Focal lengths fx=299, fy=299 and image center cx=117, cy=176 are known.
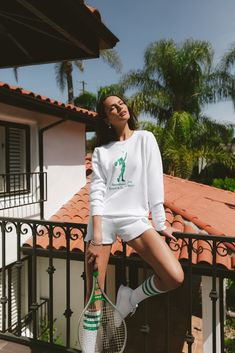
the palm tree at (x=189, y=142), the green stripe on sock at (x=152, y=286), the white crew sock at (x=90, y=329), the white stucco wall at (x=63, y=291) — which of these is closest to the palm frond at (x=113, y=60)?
the palm tree at (x=189, y=142)

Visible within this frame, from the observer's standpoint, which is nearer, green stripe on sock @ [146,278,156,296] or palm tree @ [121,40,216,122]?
green stripe on sock @ [146,278,156,296]

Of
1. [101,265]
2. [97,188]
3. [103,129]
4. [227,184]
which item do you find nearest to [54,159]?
[103,129]

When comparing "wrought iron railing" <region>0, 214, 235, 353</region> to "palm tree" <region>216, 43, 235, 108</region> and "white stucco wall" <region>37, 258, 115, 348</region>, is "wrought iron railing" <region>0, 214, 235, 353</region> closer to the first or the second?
"white stucco wall" <region>37, 258, 115, 348</region>

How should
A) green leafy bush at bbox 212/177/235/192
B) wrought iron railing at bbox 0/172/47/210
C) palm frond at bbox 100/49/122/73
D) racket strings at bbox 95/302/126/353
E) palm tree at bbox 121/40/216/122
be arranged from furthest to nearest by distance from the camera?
palm frond at bbox 100/49/122/73 → palm tree at bbox 121/40/216/122 → green leafy bush at bbox 212/177/235/192 → wrought iron railing at bbox 0/172/47/210 → racket strings at bbox 95/302/126/353

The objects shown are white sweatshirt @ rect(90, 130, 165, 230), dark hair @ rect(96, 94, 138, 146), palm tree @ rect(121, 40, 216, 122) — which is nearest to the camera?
white sweatshirt @ rect(90, 130, 165, 230)

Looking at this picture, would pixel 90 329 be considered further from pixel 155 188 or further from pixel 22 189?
pixel 22 189

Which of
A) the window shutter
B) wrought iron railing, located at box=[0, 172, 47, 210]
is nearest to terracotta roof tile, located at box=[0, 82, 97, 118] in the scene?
the window shutter

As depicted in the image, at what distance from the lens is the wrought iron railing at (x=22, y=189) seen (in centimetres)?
674

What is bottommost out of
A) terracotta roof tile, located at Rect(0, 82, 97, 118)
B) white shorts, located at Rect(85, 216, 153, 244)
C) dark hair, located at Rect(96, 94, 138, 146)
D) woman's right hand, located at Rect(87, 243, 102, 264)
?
woman's right hand, located at Rect(87, 243, 102, 264)

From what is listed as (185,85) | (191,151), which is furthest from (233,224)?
(185,85)

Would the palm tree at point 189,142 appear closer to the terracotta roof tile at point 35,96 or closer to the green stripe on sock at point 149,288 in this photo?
the terracotta roof tile at point 35,96

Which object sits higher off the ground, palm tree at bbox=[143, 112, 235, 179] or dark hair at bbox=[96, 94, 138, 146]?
palm tree at bbox=[143, 112, 235, 179]

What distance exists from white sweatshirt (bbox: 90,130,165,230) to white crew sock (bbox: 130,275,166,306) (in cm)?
39

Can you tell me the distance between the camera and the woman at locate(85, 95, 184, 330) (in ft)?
6.39
